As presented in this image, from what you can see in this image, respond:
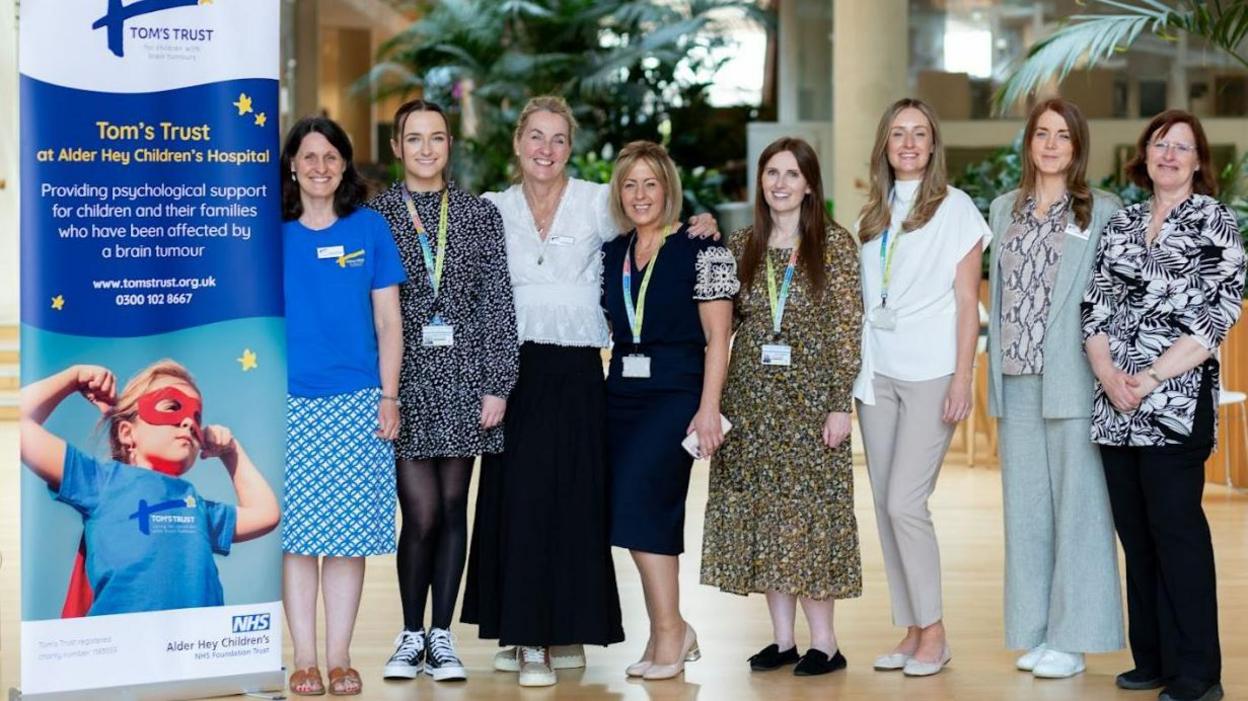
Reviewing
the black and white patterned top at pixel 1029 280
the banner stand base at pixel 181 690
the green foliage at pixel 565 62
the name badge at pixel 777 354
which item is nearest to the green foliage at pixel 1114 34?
the black and white patterned top at pixel 1029 280

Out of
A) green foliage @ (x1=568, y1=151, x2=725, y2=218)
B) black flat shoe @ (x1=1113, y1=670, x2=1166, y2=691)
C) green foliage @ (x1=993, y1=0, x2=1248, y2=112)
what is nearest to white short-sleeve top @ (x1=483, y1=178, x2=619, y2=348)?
black flat shoe @ (x1=1113, y1=670, x2=1166, y2=691)

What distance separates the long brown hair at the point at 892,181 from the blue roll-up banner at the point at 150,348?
5.65 ft

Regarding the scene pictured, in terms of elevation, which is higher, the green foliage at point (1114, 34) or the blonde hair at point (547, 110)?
the green foliage at point (1114, 34)

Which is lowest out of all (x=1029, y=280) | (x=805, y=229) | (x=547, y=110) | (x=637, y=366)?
(x=637, y=366)

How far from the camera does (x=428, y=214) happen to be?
472 cm

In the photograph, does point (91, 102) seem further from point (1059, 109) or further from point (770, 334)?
point (1059, 109)

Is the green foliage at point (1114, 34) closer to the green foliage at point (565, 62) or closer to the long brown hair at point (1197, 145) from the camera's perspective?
the long brown hair at point (1197, 145)

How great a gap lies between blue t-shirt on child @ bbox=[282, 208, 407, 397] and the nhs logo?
62cm

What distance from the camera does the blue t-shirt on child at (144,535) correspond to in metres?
4.27

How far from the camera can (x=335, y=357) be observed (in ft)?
14.8

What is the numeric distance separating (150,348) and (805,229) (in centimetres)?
186

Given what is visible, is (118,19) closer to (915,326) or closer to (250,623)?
(250,623)

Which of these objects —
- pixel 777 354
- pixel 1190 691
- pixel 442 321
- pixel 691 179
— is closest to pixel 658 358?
pixel 777 354

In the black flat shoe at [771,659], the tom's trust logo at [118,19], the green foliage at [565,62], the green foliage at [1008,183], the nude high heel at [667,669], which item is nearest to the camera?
the tom's trust logo at [118,19]
